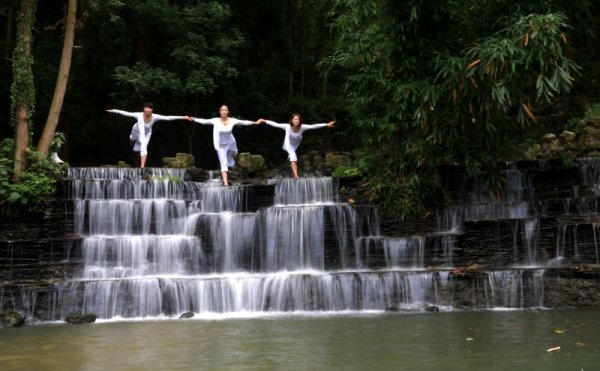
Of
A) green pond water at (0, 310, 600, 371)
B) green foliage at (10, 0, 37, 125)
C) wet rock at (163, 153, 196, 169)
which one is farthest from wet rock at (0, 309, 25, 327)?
wet rock at (163, 153, 196, 169)

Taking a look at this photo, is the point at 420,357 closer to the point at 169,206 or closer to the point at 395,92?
the point at 395,92

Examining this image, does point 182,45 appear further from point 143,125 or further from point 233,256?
point 233,256

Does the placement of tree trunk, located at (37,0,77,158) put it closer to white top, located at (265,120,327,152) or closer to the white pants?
the white pants

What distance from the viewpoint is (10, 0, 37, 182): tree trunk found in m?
14.7

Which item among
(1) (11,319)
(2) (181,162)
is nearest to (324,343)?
(1) (11,319)

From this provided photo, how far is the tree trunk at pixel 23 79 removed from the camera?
578 inches

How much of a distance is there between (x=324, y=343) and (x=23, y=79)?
9966 mm

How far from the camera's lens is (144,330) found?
9328mm

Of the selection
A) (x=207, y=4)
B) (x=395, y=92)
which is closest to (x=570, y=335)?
(x=395, y=92)

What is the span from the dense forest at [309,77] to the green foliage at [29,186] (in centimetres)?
4

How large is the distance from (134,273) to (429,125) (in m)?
5.68

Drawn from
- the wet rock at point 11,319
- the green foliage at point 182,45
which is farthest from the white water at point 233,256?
the green foliage at point 182,45

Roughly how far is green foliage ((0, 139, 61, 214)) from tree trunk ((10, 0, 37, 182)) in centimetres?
34

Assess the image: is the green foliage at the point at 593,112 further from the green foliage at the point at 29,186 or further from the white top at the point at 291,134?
the green foliage at the point at 29,186
